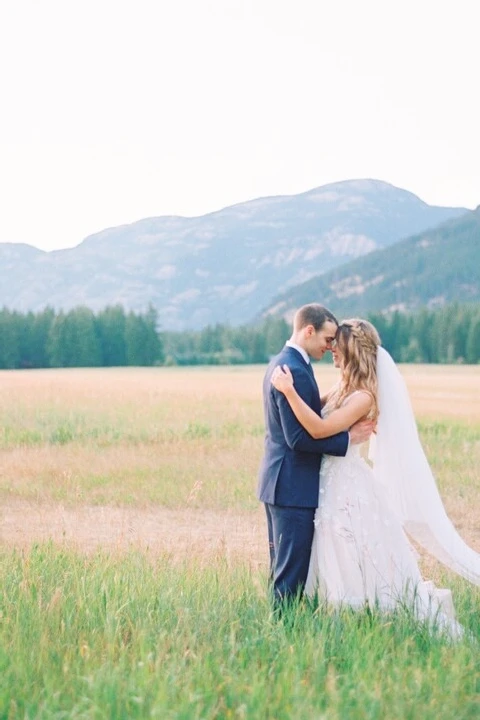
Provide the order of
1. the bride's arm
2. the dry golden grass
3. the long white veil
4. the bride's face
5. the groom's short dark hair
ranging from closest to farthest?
1. the bride's arm
2. the groom's short dark hair
3. the bride's face
4. the long white veil
5. the dry golden grass

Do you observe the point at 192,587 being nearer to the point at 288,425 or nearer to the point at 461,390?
the point at 288,425

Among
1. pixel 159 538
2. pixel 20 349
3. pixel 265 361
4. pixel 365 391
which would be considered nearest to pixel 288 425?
pixel 365 391

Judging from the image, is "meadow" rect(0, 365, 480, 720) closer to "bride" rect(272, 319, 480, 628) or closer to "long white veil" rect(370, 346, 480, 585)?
"bride" rect(272, 319, 480, 628)

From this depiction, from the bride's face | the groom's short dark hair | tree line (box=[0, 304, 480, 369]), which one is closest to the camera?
the groom's short dark hair

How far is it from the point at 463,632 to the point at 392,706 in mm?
1697

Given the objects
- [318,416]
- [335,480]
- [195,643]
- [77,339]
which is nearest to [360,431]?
[335,480]

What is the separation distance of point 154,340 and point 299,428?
99164mm

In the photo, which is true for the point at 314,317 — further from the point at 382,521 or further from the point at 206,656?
the point at 206,656

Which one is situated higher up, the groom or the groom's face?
the groom's face

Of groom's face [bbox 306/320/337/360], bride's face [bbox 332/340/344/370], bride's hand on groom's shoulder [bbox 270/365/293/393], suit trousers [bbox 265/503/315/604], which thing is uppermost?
groom's face [bbox 306/320/337/360]

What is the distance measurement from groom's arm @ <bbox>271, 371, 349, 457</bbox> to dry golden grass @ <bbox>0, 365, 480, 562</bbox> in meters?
2.01

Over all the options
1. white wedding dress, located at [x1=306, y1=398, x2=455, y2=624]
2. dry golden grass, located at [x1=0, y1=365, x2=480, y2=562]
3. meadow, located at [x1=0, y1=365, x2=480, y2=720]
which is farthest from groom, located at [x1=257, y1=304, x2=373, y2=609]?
dry golden grass, located at [x1=0, y1=365, x2=480, y2=562]

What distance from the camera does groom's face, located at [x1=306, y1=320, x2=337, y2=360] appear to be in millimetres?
6523

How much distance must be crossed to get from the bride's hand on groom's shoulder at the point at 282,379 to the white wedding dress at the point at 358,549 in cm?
50
